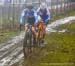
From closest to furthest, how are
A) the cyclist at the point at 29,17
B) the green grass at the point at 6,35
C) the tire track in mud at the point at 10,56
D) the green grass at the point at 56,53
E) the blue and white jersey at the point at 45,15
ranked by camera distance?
the tire track in mud at the point at 10,56 → the green grass at the point at 56,53 → the cyclist at the point at 29,17 → the blue and white jersey at the point at 45,15 → the green grass at the point at 6,35

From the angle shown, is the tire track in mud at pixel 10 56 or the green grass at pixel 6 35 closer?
the tire track in mud at pixel 10 56

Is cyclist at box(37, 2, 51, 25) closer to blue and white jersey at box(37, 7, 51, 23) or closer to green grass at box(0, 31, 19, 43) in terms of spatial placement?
blue and white jersey at box(37, 7, 51, 23)

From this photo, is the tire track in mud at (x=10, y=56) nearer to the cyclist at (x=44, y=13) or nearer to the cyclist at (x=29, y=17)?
the cyclist at (x=29, y=17)

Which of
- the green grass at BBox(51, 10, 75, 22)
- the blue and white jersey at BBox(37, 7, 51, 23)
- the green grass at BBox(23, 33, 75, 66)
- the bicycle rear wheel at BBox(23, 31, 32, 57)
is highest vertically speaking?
the blue and white jersey at BBox(37, 7, 51, 23)

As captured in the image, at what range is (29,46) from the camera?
10.3 metres

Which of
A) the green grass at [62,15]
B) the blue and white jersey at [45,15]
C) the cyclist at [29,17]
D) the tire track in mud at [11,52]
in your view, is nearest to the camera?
the tire track in mud at [11,52]

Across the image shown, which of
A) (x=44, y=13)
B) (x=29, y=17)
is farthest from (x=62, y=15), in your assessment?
(x=29, y=17)

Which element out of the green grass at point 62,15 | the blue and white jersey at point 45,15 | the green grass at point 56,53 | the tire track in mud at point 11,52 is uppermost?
the blue and white jersey at point 45,15

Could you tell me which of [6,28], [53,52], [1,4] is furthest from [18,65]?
[1,4]

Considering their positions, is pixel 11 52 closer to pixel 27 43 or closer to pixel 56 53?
pixel 27 43

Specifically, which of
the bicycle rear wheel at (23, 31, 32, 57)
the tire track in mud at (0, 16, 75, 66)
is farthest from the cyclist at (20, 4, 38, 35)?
the tire track in mud at (0, 16, 75, 66)

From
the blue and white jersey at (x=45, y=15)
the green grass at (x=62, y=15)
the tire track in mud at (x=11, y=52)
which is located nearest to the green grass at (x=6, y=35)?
the tire track in mud at (x=11, y=52)

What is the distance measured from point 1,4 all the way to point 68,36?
7194 mm

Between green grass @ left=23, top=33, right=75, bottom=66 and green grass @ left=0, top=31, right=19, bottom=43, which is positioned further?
green grass @ left=0, top=31, right=19, bottom=43
